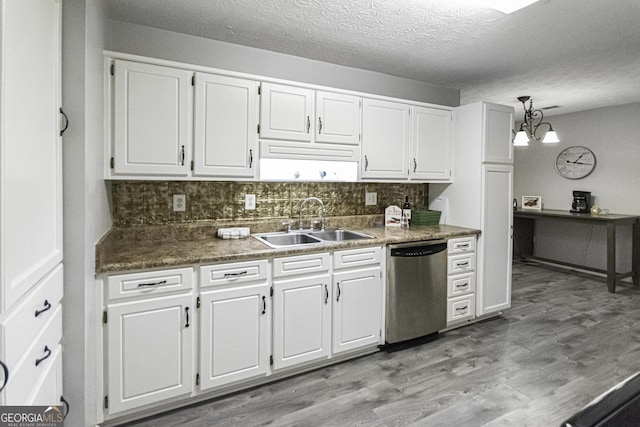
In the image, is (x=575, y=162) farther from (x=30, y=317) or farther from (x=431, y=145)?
(x=30, y=317)

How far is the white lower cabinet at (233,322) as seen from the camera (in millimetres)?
2053

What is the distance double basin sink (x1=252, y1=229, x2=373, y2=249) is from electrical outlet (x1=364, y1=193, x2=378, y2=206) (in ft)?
1.72

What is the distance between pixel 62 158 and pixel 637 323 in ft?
15.7

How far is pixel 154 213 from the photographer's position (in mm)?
2521

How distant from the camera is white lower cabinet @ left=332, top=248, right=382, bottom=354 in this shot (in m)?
2.51

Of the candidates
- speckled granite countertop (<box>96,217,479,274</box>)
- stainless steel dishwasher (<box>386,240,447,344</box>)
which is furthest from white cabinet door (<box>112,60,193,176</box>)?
stainless steel dishwasher (<box>386,240,447,344</box>)

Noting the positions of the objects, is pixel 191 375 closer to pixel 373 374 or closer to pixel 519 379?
pixel 373 374

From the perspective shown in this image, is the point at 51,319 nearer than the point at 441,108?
Yes

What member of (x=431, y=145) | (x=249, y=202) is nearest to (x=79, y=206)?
(x=249, y=202)

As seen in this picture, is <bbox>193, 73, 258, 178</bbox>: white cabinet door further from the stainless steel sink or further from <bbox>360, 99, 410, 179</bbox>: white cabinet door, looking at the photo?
<bbox>360, 99, 410, 179</bbox>: white cabinet door

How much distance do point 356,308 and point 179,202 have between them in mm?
1525

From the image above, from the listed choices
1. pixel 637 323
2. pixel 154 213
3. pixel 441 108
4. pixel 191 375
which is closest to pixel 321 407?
pixel 191 375

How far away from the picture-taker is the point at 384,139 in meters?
3.06

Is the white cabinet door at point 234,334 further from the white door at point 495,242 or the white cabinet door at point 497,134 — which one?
the white cabinet door at point 497,134
